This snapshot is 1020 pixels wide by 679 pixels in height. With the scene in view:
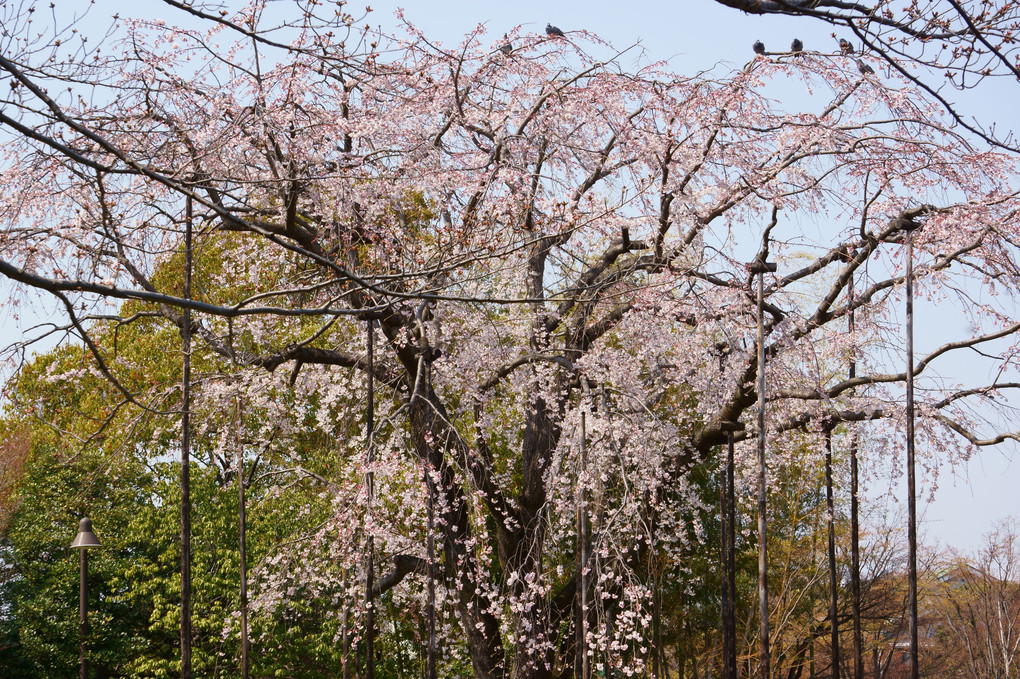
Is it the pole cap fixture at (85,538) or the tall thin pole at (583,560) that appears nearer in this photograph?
the pole cap fixture at (85,538)

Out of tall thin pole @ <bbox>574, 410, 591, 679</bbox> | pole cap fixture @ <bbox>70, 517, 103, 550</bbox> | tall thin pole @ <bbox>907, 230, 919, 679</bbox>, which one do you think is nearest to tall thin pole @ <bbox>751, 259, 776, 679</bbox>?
tall thin pole @ <bbox>907, 230, 919, 679</bbox>

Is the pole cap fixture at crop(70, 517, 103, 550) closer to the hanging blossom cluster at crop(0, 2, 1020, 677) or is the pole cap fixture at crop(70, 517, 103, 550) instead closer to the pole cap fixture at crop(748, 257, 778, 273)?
the hanging blossom cluster at crop(0, 2, 1020, 677)

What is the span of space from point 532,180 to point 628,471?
493cm

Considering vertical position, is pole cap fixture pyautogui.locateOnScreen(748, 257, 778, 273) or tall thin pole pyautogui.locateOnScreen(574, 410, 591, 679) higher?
pole cap fixture pyautogui.locateOnScreen(748, 257, 778, 273)

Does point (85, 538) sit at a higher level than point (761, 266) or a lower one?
lower

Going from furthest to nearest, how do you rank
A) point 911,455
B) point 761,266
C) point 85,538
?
point 761,266, point 911,455, point 85,538

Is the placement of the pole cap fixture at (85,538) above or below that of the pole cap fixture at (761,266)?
below

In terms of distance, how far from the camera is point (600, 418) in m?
15.5

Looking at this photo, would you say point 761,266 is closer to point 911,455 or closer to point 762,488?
point 762,488

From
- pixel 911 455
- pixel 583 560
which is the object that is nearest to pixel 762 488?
pixel 911 455

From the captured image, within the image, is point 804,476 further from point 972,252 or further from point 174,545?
point 174,545

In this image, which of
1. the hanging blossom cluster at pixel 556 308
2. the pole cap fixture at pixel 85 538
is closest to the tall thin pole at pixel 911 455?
the hanging blossom cluster at pixel 556 308

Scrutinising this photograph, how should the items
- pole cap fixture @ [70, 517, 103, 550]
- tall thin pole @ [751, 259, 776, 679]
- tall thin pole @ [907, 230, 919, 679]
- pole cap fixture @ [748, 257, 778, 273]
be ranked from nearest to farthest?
1. pole cap fixture @ [70, 517, 103, 550]
2. tall thin pole @ [751, 259, 776, 679]
3. tall thin pole @ [907, 230, 919, 679]
4. pole cap fixture @ [748, 257, 778, 273]

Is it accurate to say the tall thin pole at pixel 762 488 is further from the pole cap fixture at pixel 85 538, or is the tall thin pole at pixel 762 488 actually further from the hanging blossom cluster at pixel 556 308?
the pole cap fixture at pixel 85 538
